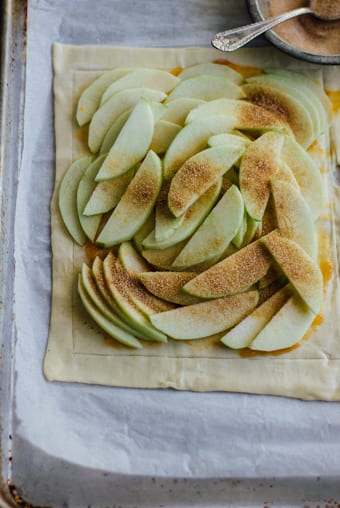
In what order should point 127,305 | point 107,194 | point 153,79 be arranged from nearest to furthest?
point 127,305
point 107,194
point 153,79

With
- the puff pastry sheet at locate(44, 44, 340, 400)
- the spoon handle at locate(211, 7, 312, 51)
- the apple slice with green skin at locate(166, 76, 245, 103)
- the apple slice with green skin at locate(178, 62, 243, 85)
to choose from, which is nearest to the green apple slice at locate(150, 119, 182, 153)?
the apple slice with green skin at locate(166, 76, 245, 103)

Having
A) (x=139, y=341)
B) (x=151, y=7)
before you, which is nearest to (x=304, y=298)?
(x=139, y=341)

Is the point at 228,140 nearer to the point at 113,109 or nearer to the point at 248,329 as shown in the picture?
the point at 113,109

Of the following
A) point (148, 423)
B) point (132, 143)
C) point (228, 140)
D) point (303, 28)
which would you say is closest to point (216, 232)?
point (228, 140)

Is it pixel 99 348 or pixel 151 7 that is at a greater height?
pixel 151 7

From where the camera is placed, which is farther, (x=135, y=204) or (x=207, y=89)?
(x=207, y=89)

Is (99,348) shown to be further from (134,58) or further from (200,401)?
(134,58)
